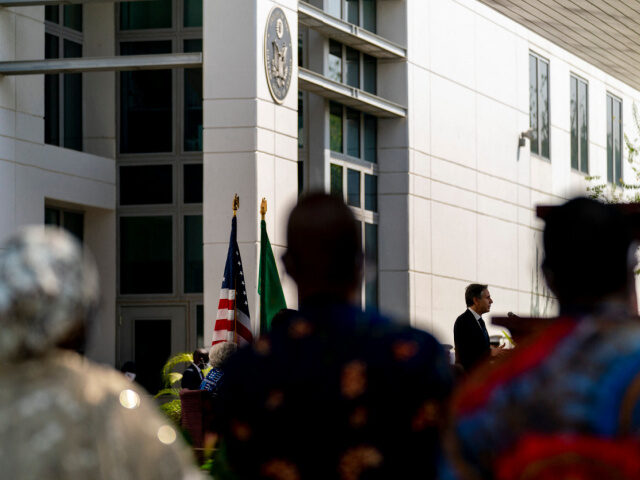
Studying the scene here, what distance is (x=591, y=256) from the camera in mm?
2562

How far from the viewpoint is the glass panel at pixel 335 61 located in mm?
24500

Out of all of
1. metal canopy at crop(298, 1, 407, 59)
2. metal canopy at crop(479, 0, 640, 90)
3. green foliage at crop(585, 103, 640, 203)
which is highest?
metal canopy at crop(479, 0, 640, 90)

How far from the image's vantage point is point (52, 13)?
23.6 meters

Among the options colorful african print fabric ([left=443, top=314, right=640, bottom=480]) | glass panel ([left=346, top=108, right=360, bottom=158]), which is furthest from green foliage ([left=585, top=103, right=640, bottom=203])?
colorful african print fabric ([left=443, top=314, right=640, bottom=480])

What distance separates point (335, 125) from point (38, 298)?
22.4 m

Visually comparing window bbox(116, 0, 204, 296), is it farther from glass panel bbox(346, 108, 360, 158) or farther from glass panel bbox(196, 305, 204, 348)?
glass panel bbox(346, 108, 360, 158)

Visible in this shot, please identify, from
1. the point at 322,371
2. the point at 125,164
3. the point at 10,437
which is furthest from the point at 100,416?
the point at 125,164

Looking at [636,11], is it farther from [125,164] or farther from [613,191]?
[125,164]

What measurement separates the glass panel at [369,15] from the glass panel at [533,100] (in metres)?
7.42

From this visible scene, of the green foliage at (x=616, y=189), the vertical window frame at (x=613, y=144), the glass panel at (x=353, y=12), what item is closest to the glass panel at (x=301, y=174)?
the glass panel at (x=353, y=12)

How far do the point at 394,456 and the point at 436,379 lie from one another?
19cm

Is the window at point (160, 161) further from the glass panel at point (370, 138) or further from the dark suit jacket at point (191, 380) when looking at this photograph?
the dark suit jacket at point (191, 380)

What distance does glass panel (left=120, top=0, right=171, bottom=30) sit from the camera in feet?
82.4

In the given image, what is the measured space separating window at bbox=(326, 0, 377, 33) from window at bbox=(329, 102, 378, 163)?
1.76 m
